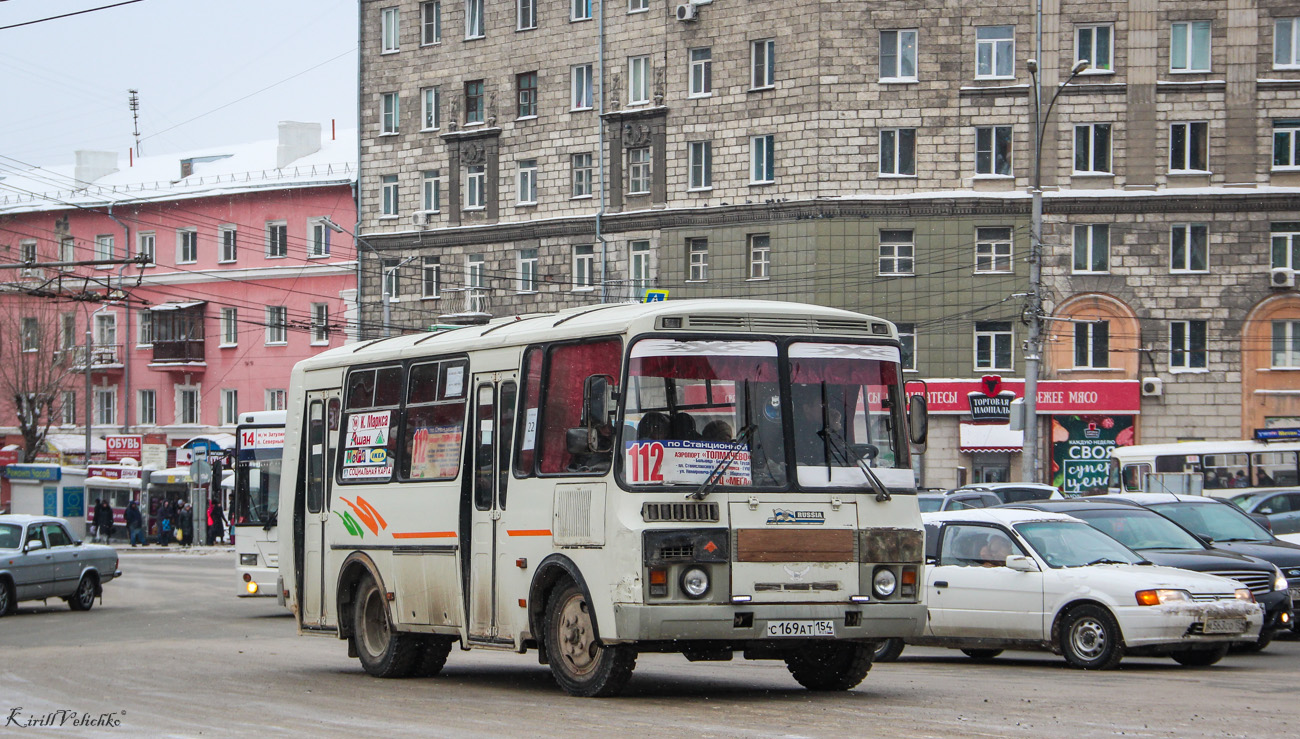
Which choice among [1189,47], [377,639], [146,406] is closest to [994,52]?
[1189,47]

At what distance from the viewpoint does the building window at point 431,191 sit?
57.0m

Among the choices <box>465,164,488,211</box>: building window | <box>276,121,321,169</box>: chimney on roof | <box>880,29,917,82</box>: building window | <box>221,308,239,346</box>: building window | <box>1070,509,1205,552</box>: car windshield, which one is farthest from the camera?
<box>276,121,321,169</box>: chimney on roof

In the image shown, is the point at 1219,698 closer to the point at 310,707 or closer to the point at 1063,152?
the point at 310,707

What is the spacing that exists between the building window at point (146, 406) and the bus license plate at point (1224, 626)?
5747cm

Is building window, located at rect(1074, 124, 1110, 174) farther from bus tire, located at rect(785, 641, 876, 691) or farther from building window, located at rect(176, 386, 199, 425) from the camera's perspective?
bus tire, located at rect(785, 641, 876, 691)

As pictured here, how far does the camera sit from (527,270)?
54344 millimetres

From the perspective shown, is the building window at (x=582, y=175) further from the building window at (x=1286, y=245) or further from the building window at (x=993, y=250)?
the building window at (x=1286, y=245)

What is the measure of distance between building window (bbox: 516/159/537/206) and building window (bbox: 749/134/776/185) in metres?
8.31

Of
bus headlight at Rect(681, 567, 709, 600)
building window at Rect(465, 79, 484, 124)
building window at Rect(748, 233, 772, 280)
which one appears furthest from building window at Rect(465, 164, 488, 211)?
bus headlight at Rect(681, 567, 709, 600)

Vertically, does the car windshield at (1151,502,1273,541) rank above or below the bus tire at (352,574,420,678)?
above

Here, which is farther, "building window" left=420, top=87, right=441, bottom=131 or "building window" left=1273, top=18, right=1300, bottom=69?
"building window" left=420, top=87, right=441, bottom=131

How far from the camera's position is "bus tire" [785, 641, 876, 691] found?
13.2 meters

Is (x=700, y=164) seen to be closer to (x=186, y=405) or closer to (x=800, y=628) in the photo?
(x=186, y=405)

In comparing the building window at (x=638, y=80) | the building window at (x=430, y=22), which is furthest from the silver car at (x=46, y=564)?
the building window at (x=430, y=22)
